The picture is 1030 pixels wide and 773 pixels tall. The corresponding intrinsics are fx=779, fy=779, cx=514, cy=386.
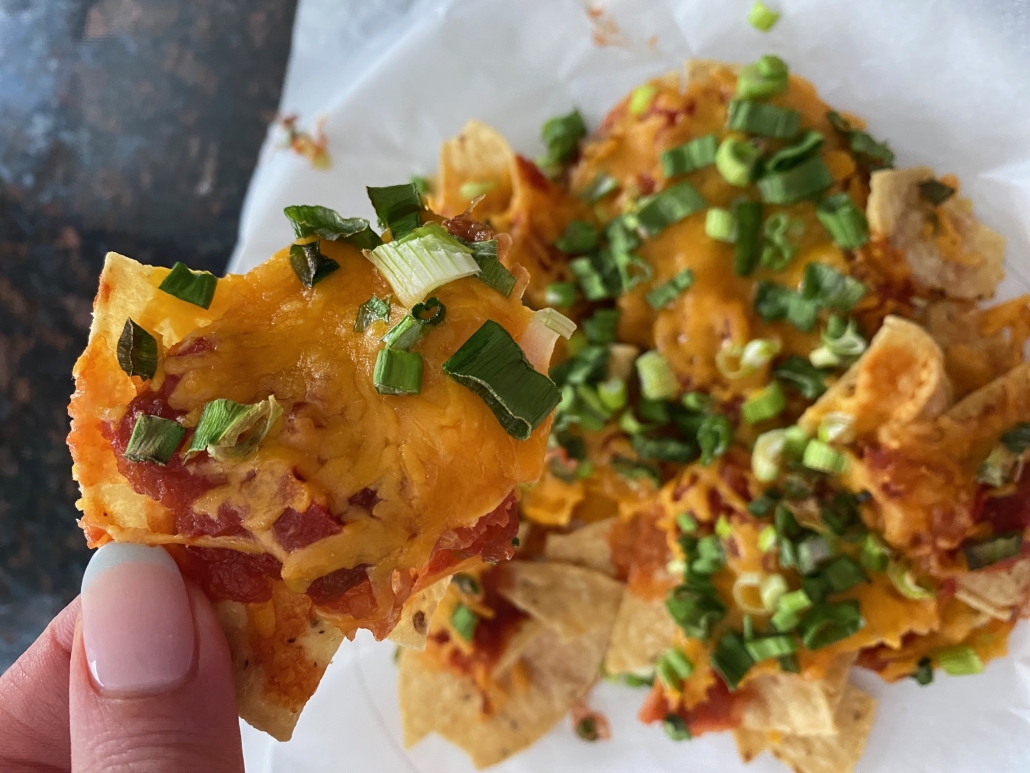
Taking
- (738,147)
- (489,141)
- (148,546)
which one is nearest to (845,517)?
(738,147)

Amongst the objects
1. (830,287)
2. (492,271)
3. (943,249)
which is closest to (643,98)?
(830,287)

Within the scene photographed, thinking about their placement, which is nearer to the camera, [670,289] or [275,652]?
[275,652]

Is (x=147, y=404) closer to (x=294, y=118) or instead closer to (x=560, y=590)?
(x=560, y=590)

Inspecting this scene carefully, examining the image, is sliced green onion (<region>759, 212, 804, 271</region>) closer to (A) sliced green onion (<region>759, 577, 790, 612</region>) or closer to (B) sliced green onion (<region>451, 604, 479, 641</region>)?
(A) sliced green onion (<region>759, 577, 790, 612</region>)

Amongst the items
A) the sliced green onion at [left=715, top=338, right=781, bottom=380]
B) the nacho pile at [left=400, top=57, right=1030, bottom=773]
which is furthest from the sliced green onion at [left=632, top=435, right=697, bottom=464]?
the sliced green onion at [left=715, top=338, right=781, bottom=380]

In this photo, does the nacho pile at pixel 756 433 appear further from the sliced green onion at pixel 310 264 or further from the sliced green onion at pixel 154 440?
the sliced green onion at pixel 154 440

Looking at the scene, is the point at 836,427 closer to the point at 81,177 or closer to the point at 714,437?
the point at 714,437
